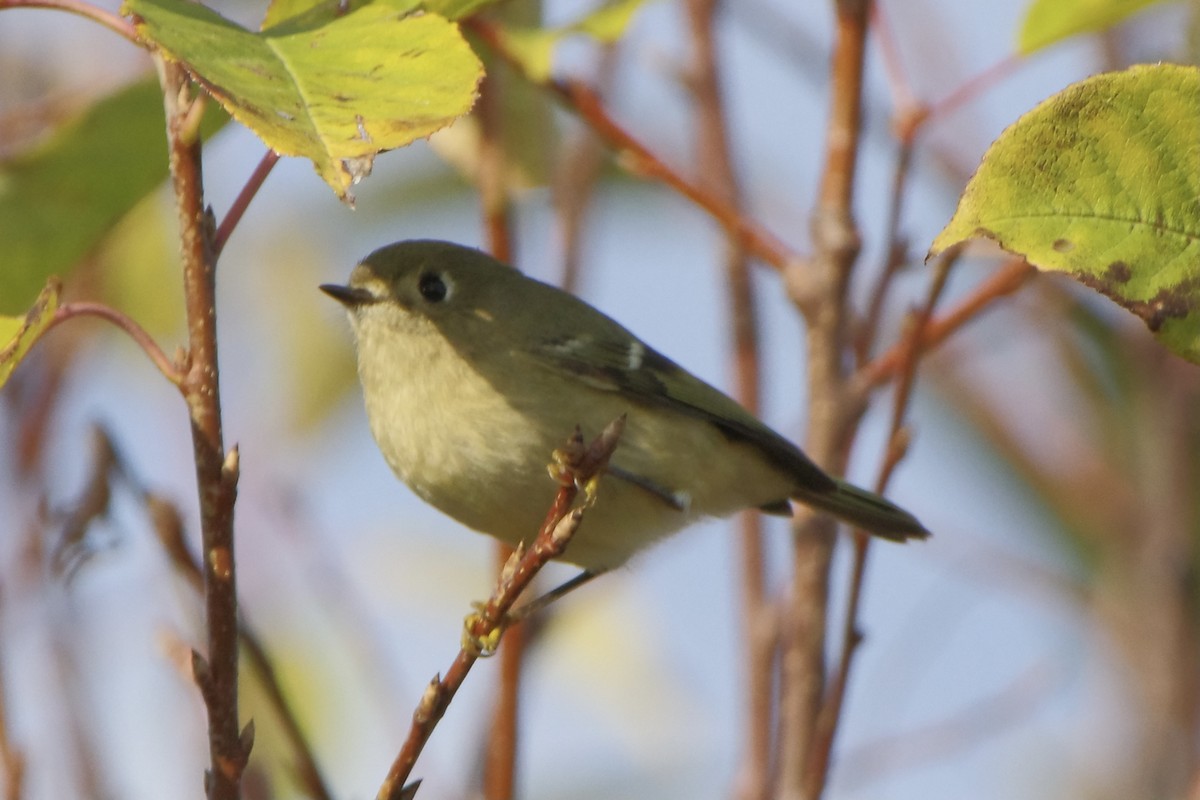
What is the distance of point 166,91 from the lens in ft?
3.75

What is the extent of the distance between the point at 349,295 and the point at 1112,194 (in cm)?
150

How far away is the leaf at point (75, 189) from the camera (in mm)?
1529

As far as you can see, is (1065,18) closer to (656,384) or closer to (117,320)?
(656,384)

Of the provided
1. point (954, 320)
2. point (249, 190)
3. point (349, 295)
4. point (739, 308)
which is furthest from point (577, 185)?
point (249, 190)

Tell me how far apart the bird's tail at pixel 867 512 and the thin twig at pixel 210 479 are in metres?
1.33

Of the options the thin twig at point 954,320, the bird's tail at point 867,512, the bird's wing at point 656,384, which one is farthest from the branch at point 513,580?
the bird's tail at point 867,512

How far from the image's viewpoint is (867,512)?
232cm

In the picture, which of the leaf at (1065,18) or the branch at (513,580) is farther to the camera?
the leaf at (1065,18)

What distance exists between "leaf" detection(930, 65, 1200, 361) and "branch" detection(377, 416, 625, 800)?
0.39 metres

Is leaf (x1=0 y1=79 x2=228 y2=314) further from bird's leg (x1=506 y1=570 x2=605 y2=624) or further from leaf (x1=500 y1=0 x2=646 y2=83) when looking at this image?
bird's leg (x1=506 y1=570 x2=605 y2=624)

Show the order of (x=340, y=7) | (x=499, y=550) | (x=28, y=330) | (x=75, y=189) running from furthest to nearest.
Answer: (x=499, y=550), (x=75, y=189), (x=340, y=7), (x=28, y=330)

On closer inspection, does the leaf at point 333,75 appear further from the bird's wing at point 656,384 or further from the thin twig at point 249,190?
the bird's wing at point 656,384

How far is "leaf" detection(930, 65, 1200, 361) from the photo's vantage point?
3.14 feet

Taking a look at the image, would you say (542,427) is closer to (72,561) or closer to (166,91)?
(72,561)
